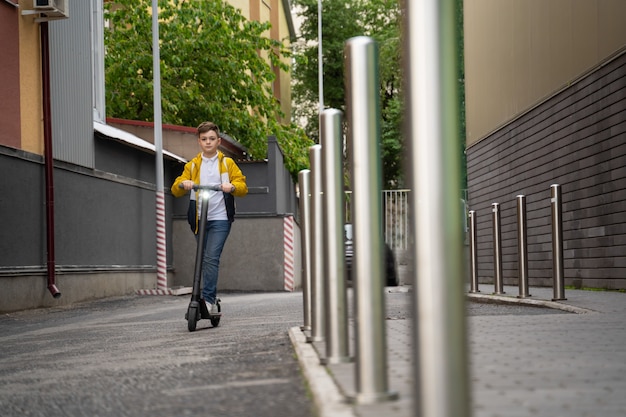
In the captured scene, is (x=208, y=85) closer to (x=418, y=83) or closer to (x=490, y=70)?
(x=490, y=70)

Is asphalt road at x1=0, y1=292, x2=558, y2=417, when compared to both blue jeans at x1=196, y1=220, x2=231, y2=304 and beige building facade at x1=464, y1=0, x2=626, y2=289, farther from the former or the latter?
beige building facade at x1=464, y1=0, x2=626, y2=289

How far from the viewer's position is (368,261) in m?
3.78

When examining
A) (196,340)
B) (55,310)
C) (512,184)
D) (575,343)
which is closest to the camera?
(575,343)

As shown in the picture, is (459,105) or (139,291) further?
(139,291)

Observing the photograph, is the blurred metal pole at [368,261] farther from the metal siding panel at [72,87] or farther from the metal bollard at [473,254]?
the metal siding panel at [72,87]

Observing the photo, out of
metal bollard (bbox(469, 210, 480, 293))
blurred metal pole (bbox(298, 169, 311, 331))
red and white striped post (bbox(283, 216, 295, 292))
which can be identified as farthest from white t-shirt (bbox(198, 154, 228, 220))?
red and white striped post (bbox(283, 216, 295, 292))

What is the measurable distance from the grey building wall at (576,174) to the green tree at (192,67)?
14146 mm

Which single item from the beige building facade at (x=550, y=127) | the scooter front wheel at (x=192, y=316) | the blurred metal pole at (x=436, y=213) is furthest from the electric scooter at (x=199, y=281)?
the blurred metal pole at (x=436, y=213)

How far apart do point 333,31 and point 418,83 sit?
51351 mm

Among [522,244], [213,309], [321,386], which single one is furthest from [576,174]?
[321,386]

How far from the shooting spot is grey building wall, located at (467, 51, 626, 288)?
43.2 feet

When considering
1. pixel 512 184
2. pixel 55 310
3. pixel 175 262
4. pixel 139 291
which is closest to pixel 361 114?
pixel 55 310

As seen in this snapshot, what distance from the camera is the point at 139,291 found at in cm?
2070

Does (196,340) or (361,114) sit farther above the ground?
(361,114)
